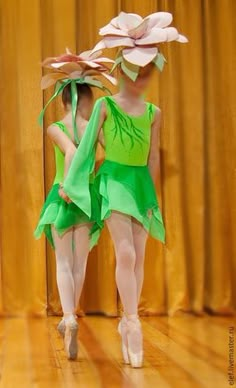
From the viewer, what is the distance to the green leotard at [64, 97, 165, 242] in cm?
259

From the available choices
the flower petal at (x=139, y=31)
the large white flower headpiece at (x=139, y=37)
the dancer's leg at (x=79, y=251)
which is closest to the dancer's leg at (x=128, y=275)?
the dancer's leg at (x=79, y=251)

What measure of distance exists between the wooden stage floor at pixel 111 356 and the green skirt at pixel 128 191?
1.81 ft

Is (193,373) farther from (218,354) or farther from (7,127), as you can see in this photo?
(7,127)

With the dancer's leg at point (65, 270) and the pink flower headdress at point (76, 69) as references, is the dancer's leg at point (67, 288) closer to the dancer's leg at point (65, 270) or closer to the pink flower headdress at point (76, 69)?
the dancer's leg at point (65, 270)

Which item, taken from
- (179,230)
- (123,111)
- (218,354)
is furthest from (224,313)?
(123,111)

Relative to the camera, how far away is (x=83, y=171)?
2.70 meters

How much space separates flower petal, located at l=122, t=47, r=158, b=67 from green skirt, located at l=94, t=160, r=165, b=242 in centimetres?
39

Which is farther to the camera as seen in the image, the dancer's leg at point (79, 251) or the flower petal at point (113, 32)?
the dancer's leg at point (79, 251)

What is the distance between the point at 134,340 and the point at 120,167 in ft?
2.13

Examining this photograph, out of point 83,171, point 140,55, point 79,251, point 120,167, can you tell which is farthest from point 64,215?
point 140,55

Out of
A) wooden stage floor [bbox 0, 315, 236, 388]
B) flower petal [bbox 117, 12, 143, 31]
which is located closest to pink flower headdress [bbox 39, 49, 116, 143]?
flower petal [bbox 117, 12, 143, 31]

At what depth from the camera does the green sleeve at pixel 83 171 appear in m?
2.68

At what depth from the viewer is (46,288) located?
4188mm

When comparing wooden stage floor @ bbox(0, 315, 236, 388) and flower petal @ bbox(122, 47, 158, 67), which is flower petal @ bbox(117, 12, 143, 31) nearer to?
flower petal @ bbox(122, 47, 158, 67)
